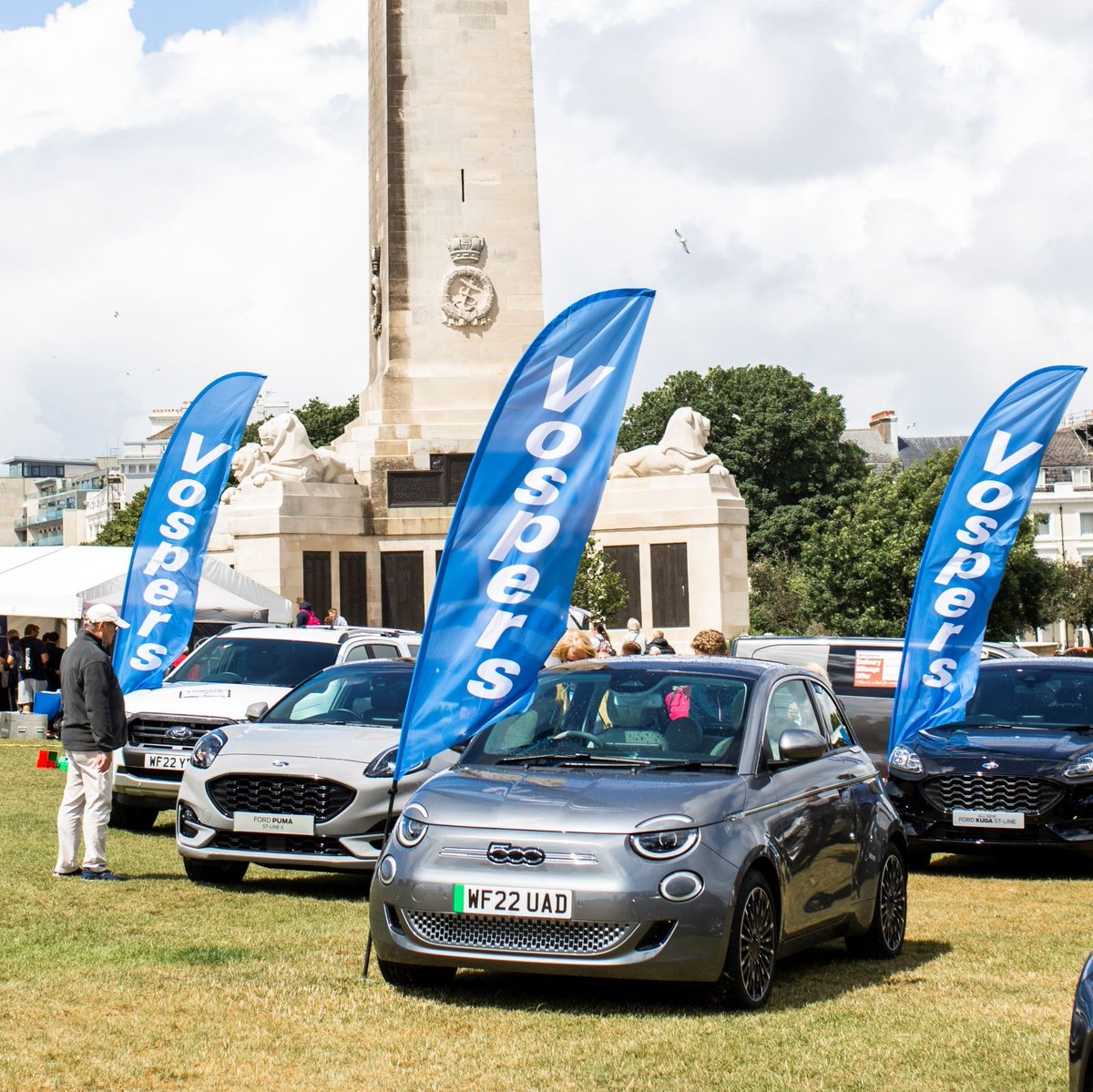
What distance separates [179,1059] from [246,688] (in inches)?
316

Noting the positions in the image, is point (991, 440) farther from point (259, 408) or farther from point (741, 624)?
point (259, 408)

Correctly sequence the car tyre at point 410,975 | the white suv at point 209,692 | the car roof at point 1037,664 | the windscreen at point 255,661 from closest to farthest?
1. the car tyre at point 410,975
2. the car roof at point 1037,664
3. the white suv at point 209,692
4. the windscreen at point 255,661

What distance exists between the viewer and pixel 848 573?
58750mm

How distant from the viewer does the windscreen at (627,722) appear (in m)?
8.05

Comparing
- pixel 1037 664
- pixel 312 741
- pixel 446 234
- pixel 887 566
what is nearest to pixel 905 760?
pixel 1037 664

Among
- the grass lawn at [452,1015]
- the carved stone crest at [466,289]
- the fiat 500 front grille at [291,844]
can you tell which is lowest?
the grass lawn at [452,1015]

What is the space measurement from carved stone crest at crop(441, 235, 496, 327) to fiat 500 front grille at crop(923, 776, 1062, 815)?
2281 centimetres

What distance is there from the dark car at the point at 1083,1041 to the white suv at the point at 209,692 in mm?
8915

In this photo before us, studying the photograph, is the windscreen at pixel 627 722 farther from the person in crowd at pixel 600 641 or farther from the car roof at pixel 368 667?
the person in crowd at pixel 600 641

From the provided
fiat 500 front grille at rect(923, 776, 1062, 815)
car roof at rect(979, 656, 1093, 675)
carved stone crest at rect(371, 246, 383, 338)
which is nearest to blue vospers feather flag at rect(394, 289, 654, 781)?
fiat 500 front grille at rect(923, 776, 1062, 815)

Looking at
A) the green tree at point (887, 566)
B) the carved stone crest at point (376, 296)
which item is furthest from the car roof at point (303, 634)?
the green tree at point (887, 566)

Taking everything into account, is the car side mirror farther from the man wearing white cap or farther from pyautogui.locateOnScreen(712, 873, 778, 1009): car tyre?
the man wearing white cap

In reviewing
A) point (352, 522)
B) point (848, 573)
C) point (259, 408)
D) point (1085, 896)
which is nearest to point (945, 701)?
point (1085, 896)

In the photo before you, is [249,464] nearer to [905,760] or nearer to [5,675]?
[5,675]
